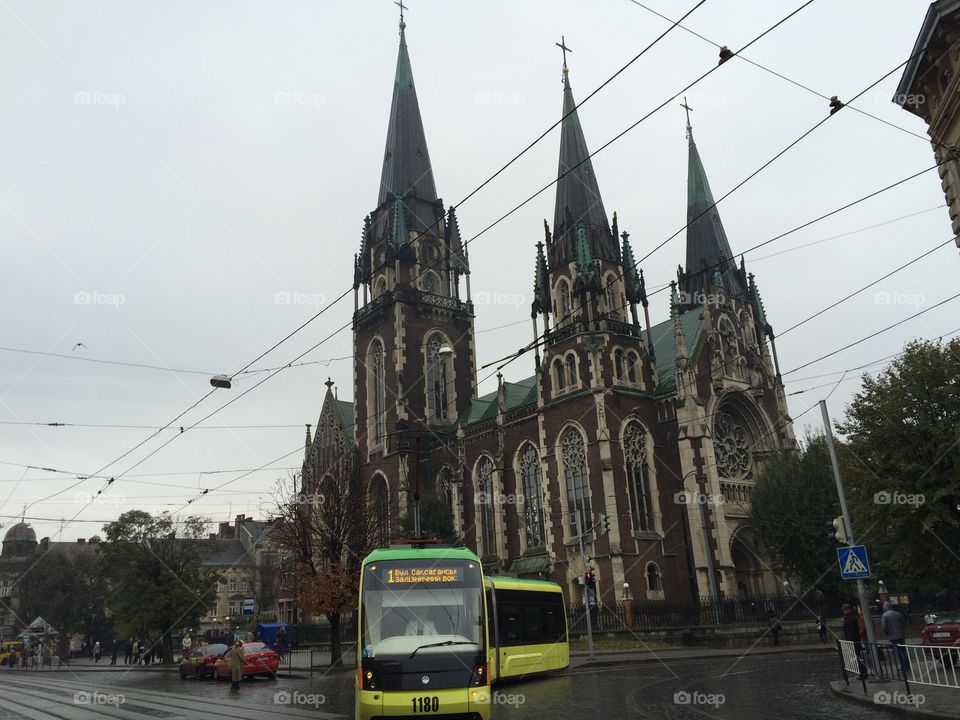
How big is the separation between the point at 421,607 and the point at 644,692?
22.9ft

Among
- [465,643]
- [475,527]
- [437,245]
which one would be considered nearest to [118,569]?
[475,527]

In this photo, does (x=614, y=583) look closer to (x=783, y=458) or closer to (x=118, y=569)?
(x=783, y=458)

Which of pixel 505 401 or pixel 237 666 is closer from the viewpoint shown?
pixel 237 666

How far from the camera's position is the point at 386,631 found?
38.8 feet

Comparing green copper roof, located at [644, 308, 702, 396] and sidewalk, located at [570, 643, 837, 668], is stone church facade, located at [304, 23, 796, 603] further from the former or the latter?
sidewalk, located at [570, 643, 837, 668]

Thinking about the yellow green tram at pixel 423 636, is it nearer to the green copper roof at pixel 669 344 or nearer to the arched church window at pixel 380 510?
the arched church window at pixel 380 510

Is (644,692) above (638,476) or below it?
below

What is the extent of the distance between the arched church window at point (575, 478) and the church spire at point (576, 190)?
13.5 metres

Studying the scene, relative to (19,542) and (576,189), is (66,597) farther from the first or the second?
(576,189)

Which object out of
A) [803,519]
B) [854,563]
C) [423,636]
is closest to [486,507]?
[803,519]

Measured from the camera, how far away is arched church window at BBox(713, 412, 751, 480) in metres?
41.7

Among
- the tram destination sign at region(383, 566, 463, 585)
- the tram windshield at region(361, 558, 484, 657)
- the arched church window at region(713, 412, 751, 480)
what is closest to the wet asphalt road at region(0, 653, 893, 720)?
the tram windshield at region(361, 558, 484, 657)

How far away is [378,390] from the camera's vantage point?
55.6m

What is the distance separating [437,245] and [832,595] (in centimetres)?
3567
